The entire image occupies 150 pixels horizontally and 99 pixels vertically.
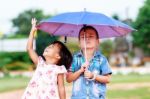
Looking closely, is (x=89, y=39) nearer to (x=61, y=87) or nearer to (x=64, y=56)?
(x=64, y=56)

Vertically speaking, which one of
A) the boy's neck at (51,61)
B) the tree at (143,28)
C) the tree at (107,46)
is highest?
the boy's neck at (51,61)

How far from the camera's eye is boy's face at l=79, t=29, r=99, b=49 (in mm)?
6121

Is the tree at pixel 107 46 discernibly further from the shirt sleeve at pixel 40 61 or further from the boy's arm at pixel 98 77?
the boy's arm at pixel 98 77

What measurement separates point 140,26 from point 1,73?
59.0ft

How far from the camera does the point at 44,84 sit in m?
6.05

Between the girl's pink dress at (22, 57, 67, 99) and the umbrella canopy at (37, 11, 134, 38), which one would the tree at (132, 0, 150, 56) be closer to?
the umbrella canopy at (37, 11, 134, 38)

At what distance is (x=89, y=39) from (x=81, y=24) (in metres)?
0.25

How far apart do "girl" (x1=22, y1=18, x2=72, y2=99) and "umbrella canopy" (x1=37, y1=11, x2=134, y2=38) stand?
313mm

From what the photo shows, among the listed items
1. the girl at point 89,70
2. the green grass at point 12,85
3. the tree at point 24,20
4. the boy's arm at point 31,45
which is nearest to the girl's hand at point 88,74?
the girl at point 89,70

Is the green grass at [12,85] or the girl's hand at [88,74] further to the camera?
the green grass at [12,85]

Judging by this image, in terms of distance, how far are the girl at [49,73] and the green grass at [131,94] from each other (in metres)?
8.40

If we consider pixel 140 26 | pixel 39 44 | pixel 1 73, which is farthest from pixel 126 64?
pixel 1 73

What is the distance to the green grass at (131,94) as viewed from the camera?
14.8 metres

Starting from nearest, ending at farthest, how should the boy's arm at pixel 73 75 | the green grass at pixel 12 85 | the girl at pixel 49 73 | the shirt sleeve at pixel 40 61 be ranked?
1. the boy's arm at pixel 73 75
2. the girl at pixel 49 73
3. the shirt sleeve at pixel 40 61
4. the green grass at pixel 12 85
